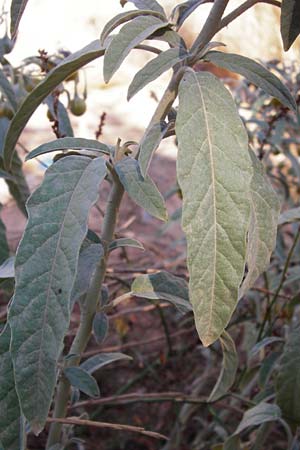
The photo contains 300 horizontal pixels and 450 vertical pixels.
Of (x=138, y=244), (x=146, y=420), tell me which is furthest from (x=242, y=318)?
(x=138, y=244)

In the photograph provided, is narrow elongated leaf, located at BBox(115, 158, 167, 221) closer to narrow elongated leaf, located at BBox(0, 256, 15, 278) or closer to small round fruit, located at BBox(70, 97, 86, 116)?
narrow elongated leaf, located at BBox(0, 256, 15, 278)

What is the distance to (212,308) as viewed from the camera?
758 mm

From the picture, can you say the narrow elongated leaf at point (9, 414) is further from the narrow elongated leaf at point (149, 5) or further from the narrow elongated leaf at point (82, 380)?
the narrow elongated leaf at point (149, 5)

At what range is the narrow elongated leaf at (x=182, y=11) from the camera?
98cm

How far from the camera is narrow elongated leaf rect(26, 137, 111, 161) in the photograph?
3.02 feet

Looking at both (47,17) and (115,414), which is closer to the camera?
(115,414)

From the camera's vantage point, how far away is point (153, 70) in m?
0.86

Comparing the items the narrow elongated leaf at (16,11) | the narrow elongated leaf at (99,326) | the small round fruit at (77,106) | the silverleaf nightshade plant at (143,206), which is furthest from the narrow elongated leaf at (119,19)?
the small round fruit at (77,106)

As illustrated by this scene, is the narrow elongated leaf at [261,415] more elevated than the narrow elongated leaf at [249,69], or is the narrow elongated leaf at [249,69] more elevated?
the narrow elongated leaf at [249,69]

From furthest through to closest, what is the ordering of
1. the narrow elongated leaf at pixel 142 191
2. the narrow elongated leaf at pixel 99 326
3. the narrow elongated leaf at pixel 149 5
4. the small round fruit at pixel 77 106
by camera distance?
the small round fruit at pixel 77 106
the narrow elongated leaf at pixel 99 326
the narrow elongated leaf at pixel 149 5
the narrow elongated leaf at pixel 142 191

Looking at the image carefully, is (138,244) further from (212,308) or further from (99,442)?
(99,442)

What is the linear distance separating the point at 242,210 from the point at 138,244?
0.29 meters

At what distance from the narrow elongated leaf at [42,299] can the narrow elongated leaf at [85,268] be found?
87 mm

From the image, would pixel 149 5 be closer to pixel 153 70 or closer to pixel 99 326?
pixel 153 70
